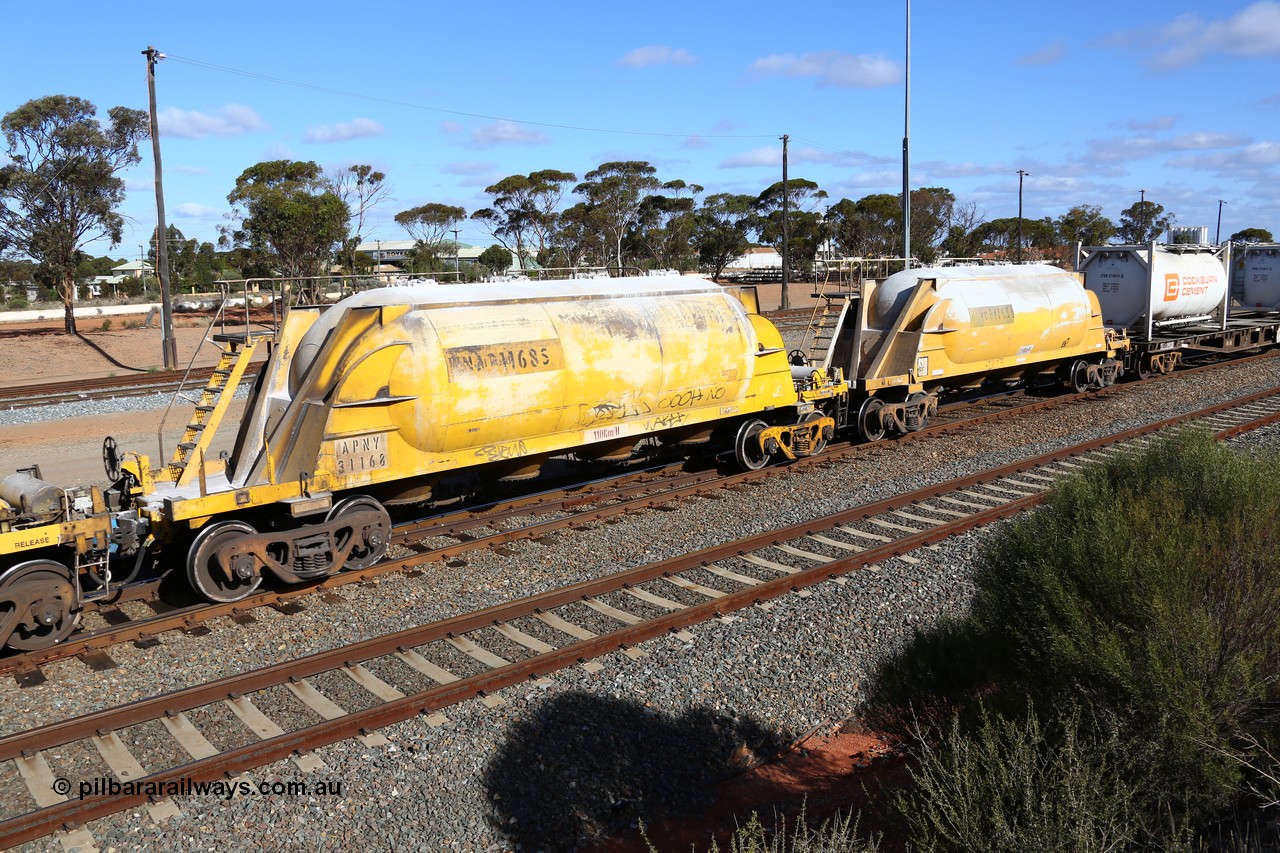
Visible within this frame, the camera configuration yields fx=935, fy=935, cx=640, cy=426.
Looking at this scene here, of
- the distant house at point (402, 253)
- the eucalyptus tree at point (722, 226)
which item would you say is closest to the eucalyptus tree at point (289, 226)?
the distant house at point (402, 253)

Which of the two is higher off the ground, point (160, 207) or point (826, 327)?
point (160, 207)

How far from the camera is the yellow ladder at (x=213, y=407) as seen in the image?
30.3ft

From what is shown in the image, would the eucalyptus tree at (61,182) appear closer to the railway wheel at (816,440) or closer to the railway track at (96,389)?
the railway track at (96,389)

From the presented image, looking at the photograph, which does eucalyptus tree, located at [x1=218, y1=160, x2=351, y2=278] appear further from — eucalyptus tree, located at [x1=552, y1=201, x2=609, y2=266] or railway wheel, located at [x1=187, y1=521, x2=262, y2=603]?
railway wheel, located at [x1=187, y1=521, x2=262, y2=603]

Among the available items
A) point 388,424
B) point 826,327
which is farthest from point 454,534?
point 826,327

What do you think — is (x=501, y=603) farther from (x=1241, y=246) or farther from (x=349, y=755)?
(x=1241, y=246)

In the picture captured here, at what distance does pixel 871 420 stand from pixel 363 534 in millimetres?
9355

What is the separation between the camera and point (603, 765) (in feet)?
20.8

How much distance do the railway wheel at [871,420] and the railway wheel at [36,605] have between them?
11726 millimetres

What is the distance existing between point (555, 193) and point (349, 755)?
53937 millimetres

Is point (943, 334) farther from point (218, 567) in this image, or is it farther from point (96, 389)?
point (96, 389)

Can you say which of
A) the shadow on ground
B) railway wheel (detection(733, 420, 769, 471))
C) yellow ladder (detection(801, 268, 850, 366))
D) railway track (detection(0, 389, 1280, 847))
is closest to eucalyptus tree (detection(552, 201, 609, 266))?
yellow ladder (detection(801, 268, 850, 366))

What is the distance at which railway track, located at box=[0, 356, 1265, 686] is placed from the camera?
26.5ft

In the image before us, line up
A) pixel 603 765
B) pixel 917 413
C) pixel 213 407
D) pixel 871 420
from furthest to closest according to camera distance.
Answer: pixel 917 413, pixel 871 420, pixel 213 407, pixel 603 765
